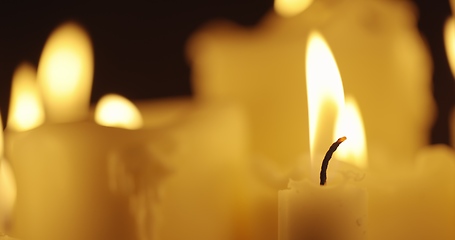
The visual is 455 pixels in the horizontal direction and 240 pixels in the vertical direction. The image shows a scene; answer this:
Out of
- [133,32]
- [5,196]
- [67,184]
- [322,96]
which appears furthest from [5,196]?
[133,32]

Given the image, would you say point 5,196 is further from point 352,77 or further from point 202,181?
point 352,77

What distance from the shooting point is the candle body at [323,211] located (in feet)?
1.44

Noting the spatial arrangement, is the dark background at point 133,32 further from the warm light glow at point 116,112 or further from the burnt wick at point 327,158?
the burnt wick at point 327,158

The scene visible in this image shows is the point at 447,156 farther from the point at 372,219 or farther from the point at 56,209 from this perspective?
the point at 56,209

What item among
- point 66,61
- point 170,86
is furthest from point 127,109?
point 170,86

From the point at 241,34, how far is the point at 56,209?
351 millimetres

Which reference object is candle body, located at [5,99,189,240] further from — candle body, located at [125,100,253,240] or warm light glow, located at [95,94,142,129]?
warm light glow, located at [95,94,142,129]

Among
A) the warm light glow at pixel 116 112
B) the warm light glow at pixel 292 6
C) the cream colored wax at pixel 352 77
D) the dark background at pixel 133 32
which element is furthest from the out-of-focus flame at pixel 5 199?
the dark background at pixel 133 32

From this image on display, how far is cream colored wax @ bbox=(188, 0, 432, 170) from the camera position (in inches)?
30.4

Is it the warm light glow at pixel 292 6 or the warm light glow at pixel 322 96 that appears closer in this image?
the warm light glow at pixel 322 96

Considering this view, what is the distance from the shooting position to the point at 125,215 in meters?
0.52

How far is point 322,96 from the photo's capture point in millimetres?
511

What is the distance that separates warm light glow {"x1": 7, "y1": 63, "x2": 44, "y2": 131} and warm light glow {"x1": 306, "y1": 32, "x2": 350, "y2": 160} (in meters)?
0.27

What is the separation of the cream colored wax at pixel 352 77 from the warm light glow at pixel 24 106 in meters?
0.17
